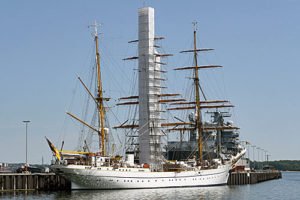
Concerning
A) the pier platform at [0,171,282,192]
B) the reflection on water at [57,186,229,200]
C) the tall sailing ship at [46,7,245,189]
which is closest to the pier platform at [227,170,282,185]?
the tall sailing ship at [46,7,245,189]

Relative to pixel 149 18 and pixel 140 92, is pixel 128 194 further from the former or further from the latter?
pixel 149 18

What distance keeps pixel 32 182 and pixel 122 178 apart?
1363 cm

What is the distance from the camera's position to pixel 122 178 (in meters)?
95.8

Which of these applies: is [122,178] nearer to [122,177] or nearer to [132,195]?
[122,177]

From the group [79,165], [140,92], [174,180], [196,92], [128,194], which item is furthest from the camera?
[196,92]

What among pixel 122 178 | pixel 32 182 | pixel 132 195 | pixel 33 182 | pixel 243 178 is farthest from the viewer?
pixel 243 178

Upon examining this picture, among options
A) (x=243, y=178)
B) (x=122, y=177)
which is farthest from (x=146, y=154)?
(x=243, y=178)

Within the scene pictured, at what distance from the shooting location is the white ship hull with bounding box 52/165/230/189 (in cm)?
9256

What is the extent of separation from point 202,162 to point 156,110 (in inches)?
533

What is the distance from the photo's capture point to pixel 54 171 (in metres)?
93.2

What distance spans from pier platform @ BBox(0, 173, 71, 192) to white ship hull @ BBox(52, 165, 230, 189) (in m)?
4.27

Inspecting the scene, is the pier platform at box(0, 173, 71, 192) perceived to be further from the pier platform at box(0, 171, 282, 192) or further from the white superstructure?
the white superstructure

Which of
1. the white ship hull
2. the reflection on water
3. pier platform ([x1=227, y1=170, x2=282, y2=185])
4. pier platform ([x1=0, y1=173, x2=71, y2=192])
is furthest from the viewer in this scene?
pier platform ([x1=227, y1=170, x2=282, y2=185])

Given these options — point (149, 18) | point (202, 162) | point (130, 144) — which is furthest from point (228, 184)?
point (149, 18)
